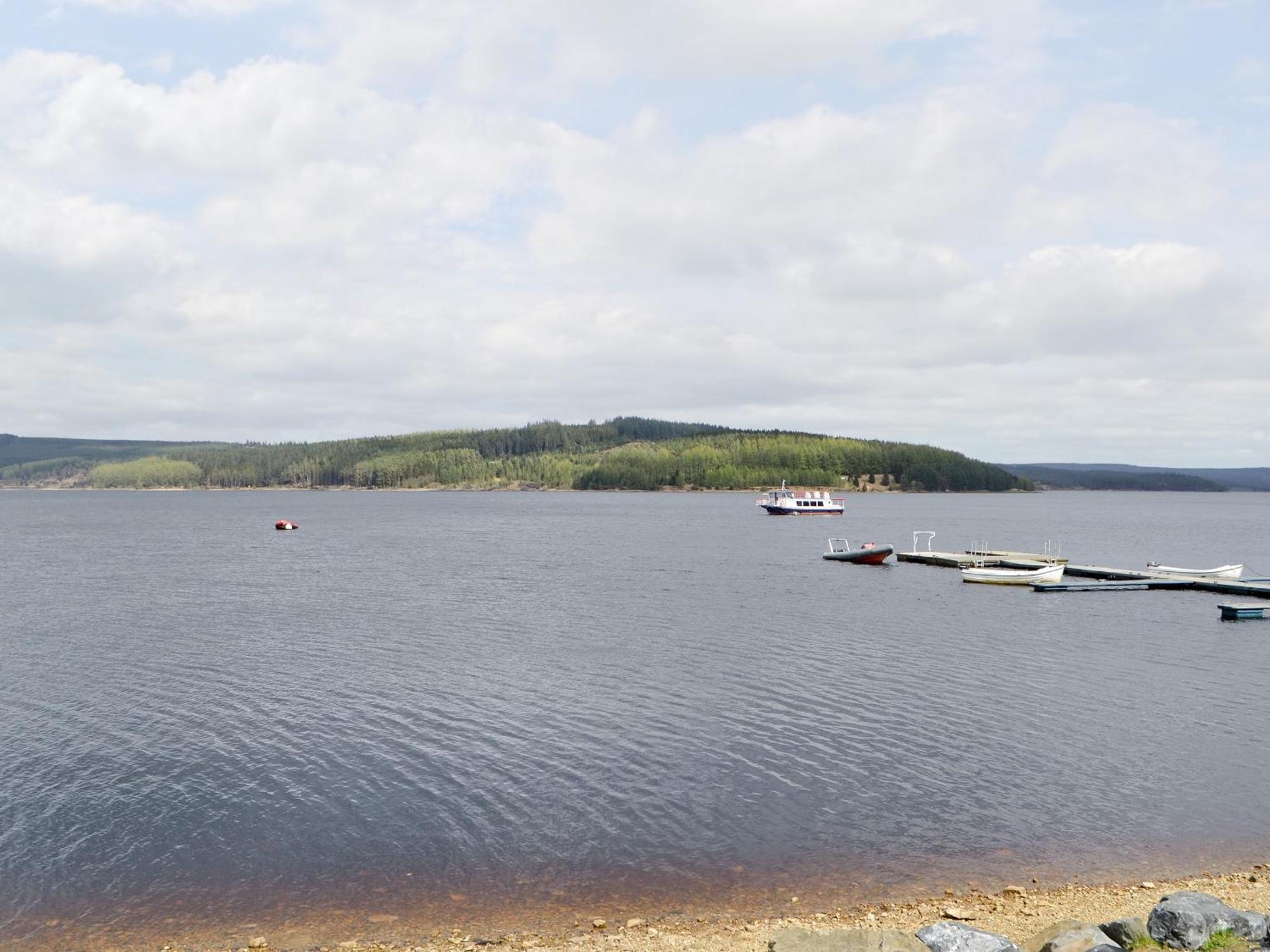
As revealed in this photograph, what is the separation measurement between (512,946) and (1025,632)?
42679 mm

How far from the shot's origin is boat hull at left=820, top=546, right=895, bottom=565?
9256cm

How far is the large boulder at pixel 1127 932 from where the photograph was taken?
563 inches

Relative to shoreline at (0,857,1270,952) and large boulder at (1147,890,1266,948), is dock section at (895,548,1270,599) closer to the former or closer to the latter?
shoreline at (0,857,1270,952)

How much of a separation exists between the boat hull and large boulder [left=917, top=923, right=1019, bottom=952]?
79.5 m

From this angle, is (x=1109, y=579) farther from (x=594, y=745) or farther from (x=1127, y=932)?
(x=1127, y=932)

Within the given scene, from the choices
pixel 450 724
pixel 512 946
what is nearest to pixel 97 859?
pixel 512 946

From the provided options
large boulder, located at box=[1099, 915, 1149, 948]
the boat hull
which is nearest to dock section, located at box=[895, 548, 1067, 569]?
the boat hull

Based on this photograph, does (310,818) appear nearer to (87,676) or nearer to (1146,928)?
(1146,928)

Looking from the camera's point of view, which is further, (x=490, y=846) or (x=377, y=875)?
(x=490, y=846)

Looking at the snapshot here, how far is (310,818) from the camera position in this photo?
22.2 metres

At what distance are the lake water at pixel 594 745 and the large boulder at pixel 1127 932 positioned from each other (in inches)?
183

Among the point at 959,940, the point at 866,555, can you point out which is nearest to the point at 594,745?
the point at 959,940

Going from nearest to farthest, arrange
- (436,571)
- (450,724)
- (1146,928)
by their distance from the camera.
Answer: (1146,928) → (450,724) → (436,571)

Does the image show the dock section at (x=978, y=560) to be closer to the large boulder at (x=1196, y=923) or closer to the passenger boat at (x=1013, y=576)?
the passenger boat at (x=1013, y=576)
